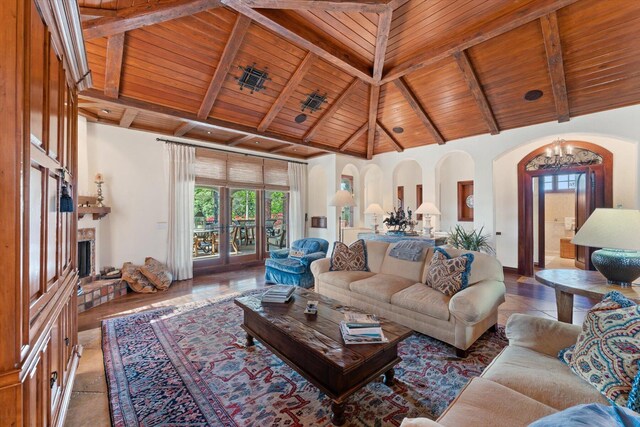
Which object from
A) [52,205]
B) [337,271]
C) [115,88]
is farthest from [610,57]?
[115,88]

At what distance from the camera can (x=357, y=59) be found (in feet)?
13.0

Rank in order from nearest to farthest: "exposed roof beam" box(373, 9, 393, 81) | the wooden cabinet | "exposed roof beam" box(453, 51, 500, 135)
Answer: the wooden cabinet
"exposed roof beam" box(373, 9, 393, 81)
"exposed roof beam" box(453, 51, 500, 135)

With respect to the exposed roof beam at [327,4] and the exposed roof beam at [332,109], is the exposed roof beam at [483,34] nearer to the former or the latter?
the exposed roof beam at [332,109]

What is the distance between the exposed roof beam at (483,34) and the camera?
9.23 ft

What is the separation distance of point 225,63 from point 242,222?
11.6 feet

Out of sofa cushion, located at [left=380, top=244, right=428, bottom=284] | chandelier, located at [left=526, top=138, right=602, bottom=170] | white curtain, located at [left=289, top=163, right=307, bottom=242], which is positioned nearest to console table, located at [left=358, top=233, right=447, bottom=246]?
sofa cushion, located at [left=380, top=244, right=428, bottom=284]

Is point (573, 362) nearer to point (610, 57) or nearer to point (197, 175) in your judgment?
point (610, 57)

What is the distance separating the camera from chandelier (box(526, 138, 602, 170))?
15.6 ft

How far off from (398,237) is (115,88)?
5057mm

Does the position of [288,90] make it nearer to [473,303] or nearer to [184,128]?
[184,128]

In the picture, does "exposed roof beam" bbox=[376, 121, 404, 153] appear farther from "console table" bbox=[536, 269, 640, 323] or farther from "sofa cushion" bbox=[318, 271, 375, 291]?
"console table" bbox=[536, 269, 640, 323]

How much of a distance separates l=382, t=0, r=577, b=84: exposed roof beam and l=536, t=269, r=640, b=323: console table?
2747mm

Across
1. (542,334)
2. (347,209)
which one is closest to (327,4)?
(542,334)

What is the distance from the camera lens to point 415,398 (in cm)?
184
